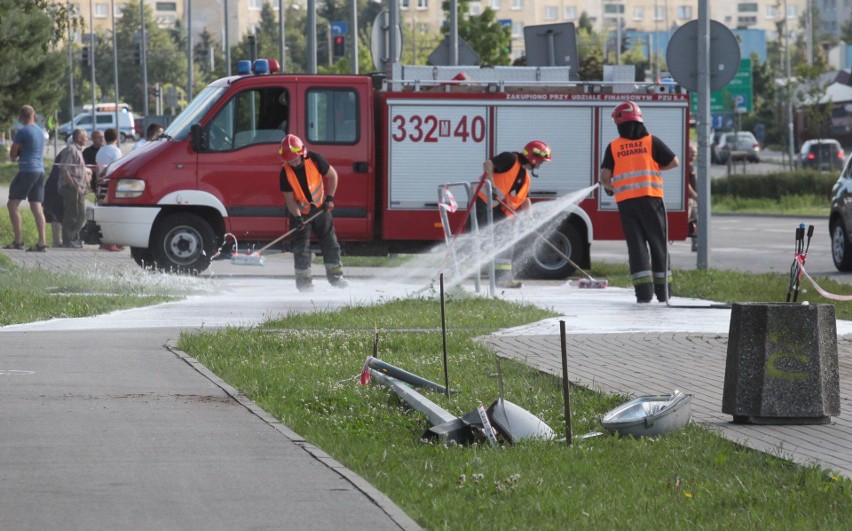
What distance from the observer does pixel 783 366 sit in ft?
26.9

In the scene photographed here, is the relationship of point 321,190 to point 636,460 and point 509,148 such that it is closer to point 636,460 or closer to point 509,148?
point 509,148

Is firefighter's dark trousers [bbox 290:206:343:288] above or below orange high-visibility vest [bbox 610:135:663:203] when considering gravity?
below

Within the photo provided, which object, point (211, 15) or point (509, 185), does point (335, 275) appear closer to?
point (509, 185)

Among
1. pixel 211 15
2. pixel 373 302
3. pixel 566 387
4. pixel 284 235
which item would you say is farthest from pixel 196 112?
pixel 211 15

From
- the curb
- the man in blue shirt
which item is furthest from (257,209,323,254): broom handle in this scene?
the curb

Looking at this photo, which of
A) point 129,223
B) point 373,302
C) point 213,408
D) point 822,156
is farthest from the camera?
point 822,156

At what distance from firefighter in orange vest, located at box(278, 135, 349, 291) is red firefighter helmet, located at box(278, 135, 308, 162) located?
0.21 ft

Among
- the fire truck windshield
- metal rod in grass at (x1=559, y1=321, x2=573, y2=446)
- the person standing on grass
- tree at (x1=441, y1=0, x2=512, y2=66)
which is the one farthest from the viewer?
tree at (x1=441, y1=0, x2=512, y2=66)

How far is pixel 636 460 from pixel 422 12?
143689mm

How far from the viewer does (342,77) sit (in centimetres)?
1973

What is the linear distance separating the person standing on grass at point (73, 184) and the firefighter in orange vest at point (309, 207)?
640 centimetres

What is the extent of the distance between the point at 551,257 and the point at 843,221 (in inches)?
156

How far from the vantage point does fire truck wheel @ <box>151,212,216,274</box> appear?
19281 mm

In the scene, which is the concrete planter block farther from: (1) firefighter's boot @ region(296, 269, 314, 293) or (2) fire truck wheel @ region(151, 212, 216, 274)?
(2) fire truck wheel @ region(151, 212, 216, 274)
